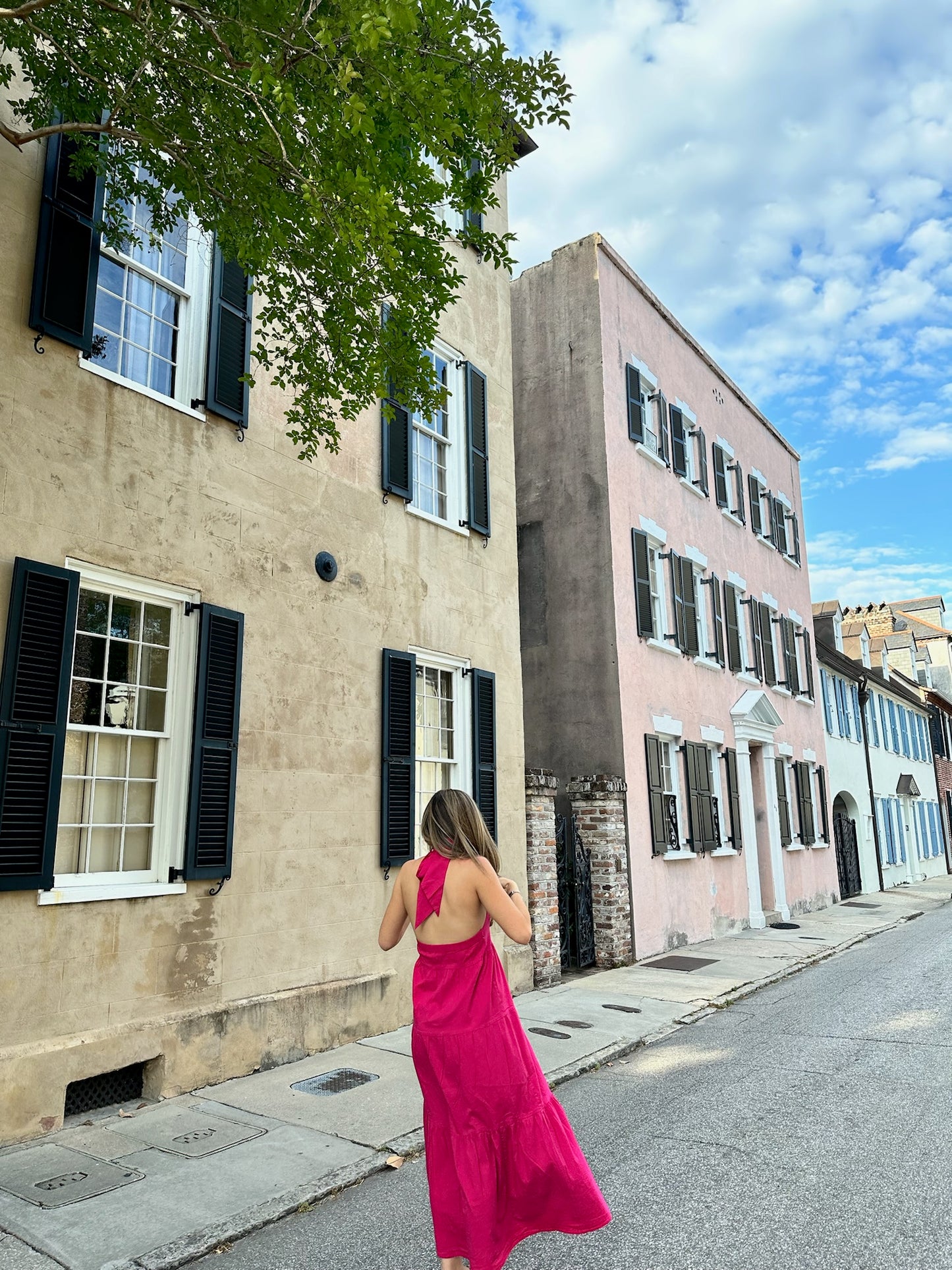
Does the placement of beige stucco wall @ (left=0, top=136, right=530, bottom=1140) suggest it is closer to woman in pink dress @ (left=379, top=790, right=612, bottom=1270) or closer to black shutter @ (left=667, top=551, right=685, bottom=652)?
woman in pink dress @ (left=379, top=790, right=612, bottom=1270)

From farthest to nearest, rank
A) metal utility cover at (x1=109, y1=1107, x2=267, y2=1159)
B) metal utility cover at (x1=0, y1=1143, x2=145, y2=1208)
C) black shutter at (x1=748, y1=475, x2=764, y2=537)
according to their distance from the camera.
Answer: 1. black shutter at (x1=748, y1=475, x2=764, y2=537)
2. metal utility cover at (x1=109, y1=1107, x2=267, y2=1159)
3. metal utility cover at (x1=0, y1=1143, x2=145, y2=1208)

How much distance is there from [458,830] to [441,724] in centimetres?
595

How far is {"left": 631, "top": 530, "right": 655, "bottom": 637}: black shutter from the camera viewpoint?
1361 centimetres

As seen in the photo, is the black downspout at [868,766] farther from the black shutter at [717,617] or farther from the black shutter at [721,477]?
the black shutter at [717,617]

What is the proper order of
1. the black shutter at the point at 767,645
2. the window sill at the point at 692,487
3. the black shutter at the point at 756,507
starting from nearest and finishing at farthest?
the window sill at the point at 692,487 → the black shutter at the point at 767,645 → the black shutter at the point at 756,507

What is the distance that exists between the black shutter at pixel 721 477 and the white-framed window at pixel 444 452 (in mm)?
8407

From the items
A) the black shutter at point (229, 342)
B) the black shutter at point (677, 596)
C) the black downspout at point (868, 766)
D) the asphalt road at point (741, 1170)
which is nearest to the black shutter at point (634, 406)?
the black shutter at point (677, 596)

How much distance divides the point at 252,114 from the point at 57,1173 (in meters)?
5.72

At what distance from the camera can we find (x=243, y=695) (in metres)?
7.04

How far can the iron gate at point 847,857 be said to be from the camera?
2280 centimetres

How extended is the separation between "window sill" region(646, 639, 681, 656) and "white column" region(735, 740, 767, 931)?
295cm

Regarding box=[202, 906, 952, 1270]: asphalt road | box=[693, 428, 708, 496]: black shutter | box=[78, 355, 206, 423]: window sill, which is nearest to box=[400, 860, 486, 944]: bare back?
box=[202, 906, 952, 1270]: asphalt road

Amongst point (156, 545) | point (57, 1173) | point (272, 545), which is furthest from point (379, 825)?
point (57, 1173)

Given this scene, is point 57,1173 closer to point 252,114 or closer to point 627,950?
point 252,114
